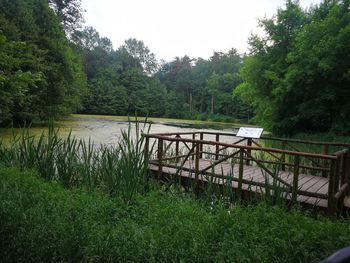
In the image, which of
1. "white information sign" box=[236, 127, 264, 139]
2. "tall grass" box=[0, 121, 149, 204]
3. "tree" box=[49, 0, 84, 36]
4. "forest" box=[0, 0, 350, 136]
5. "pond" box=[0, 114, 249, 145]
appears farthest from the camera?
"tree" box=[49, 0, 84, 36]

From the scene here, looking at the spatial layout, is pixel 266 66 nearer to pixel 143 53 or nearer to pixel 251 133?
pixel 251 133

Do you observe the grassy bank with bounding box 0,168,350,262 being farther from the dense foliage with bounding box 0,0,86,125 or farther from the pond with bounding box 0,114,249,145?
the dense foliage with bounding box 0,0,86,125

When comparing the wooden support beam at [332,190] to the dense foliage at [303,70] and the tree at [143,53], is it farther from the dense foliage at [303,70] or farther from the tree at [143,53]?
the tree at [143,53]

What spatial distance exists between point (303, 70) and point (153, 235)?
1336cm

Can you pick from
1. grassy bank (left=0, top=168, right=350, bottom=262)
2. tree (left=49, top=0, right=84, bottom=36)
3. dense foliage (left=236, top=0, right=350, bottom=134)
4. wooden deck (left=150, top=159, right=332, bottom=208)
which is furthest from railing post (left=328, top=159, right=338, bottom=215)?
tree (left=49, top=0, right=84, bottom=36)

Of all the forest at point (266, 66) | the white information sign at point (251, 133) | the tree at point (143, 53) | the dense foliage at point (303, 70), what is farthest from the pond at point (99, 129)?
the tree at point (143, 53)

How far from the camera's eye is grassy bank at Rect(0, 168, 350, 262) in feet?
7.07

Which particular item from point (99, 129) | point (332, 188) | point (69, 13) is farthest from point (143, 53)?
point (332, 188)

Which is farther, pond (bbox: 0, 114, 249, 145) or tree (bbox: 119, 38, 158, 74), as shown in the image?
tree (bbox: 119, 38, 158, 74)

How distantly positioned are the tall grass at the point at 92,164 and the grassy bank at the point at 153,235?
0.69m

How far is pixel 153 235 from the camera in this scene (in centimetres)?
243

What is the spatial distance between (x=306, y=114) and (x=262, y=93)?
3.30 m

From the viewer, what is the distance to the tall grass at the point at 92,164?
363 cm

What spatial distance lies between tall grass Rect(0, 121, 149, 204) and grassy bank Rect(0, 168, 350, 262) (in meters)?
0.69
